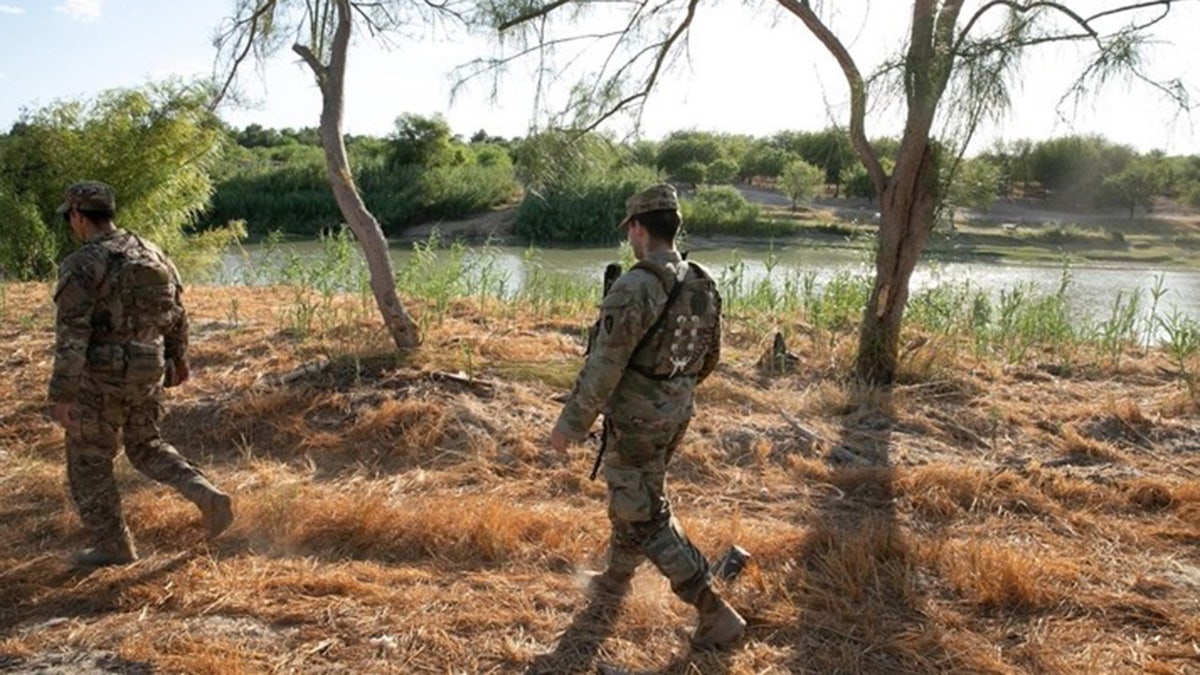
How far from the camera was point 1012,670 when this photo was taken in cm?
263

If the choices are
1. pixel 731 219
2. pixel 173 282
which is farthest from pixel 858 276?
pixel 731 219

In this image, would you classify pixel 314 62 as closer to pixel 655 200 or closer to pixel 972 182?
pixel 655 200

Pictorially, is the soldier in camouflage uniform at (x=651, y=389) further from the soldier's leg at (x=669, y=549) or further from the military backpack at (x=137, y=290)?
the military backpack at (x=137, y=290)

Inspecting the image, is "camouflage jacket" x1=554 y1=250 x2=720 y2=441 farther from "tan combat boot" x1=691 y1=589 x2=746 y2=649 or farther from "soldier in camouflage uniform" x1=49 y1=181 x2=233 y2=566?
"soldier in camouflage uniform" x1=49 y1=181 x2=233 y2=566

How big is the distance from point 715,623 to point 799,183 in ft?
110

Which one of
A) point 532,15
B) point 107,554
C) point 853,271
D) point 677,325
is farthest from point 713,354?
point 853,271

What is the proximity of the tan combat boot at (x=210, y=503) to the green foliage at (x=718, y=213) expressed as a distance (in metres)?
26.5

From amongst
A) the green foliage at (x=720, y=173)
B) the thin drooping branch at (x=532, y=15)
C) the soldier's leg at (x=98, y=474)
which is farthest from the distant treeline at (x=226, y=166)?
the soldier's leg at (x=98, y=474)

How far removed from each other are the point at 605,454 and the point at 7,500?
283 centimetres

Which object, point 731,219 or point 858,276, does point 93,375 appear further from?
point 731,219

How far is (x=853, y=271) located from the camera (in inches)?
455

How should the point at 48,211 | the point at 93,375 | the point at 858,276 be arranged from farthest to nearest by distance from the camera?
the point at 48,211 < the point at 858,276 < the point at 93,375

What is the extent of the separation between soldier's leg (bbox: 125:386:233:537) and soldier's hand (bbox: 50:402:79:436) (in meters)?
0.20

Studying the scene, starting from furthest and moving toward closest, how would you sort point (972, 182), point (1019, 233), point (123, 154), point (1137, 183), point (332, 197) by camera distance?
point (332, 197) → point (1137, 183) → point (1019, 233) → point (123, 154) → point (972, 182)
